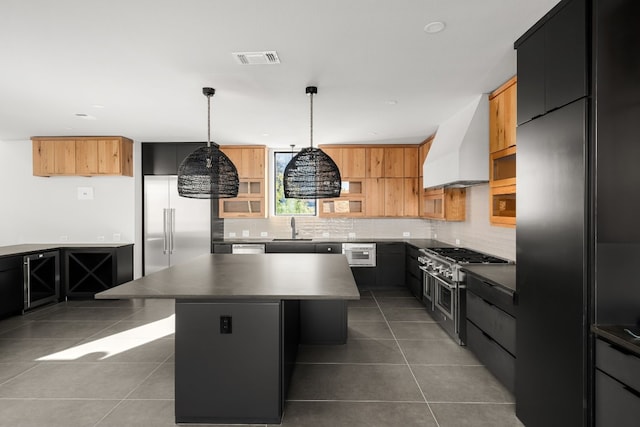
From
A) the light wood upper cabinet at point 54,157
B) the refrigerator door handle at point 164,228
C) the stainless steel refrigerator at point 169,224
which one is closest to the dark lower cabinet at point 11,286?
the light wood upper cabinet at point 54,157

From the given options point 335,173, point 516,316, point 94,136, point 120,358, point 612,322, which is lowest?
point 120,358

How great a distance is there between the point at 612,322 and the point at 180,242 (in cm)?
588

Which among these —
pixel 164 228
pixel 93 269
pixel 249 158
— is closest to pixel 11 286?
pixel 93 269

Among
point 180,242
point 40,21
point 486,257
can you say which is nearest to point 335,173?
point 486,257

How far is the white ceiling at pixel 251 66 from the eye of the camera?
212 cm

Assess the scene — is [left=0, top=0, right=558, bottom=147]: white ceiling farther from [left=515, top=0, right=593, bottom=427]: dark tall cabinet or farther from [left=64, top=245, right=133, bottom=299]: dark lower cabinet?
[left=64, top=245, right=133, bottom=299]: dark lower cabinet

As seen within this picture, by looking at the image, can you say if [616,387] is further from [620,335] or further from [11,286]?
[11,286]

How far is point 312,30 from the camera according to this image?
2.35 meters

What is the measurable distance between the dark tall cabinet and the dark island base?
1572 mm

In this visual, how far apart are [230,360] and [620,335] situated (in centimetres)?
207

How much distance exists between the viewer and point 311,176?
3045mm

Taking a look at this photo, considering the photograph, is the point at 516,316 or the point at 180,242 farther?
the point at 180,242

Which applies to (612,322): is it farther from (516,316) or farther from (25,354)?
(25,354)

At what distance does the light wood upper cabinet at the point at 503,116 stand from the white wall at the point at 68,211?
5466 mm
